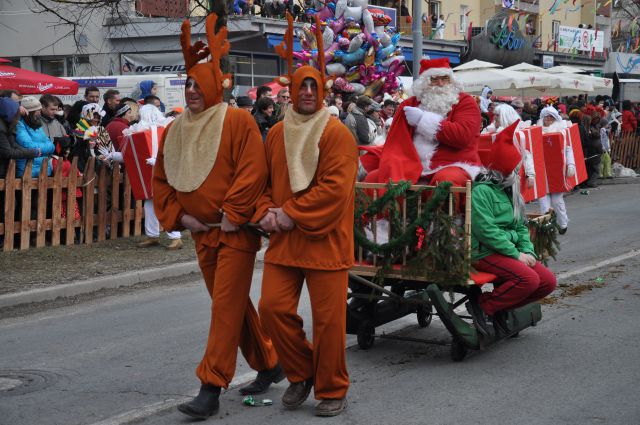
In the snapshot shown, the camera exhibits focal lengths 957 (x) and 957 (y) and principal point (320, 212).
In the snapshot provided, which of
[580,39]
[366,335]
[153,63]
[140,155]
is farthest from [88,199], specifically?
[580,39]

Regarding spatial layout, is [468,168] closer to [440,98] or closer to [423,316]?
[440,98]

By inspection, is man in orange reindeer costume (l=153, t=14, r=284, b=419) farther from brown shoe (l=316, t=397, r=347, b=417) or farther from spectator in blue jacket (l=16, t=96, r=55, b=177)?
spectator in blue jacket (l=16, t=96, r=55, b=177)

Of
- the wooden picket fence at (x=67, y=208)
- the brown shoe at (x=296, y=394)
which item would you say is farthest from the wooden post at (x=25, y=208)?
the brown shoe at (x=296, y=394)

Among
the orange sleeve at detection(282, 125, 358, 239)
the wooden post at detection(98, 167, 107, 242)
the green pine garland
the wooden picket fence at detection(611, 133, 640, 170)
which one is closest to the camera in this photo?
the orange sleeve at detection(282, 125, 358, 239)

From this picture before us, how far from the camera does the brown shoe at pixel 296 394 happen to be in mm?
5758

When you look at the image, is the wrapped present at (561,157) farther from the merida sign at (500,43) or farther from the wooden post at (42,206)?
the merida sign at (500,43)

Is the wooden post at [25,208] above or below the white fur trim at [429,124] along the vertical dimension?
below

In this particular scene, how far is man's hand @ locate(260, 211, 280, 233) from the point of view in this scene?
18.1 feet

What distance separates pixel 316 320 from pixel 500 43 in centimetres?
3789

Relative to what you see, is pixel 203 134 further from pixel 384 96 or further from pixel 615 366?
pixel 384 96

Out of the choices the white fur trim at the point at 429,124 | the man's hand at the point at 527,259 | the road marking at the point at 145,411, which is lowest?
the road marking at the point at 145,411

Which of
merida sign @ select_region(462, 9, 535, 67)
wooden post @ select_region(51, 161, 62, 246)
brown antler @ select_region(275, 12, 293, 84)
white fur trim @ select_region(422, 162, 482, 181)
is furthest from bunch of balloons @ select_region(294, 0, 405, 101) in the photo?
merida sign @ select_region(462, 9, 535, 67)

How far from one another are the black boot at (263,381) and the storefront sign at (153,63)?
24673 millimetres

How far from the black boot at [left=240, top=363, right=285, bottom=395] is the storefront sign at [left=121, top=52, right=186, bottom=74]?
24673 mm
